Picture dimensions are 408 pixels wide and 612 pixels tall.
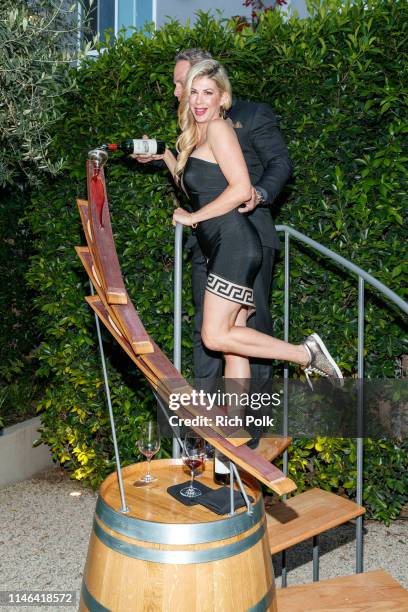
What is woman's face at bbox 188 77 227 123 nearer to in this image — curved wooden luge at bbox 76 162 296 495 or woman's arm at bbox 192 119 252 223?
woman's arm at bbox 192 119 252 223

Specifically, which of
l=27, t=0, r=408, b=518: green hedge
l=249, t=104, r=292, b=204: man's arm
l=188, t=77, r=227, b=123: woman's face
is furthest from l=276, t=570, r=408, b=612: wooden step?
l=188, t=77, r=227, b=123: woman's face

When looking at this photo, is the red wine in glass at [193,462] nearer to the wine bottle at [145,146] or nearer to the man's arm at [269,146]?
the man's arm at [269,146]

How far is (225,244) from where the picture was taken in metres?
3.26

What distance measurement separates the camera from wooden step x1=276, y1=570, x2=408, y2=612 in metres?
2.60

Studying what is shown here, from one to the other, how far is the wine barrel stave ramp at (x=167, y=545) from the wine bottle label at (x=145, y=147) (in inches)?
58.4

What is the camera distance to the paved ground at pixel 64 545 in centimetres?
374

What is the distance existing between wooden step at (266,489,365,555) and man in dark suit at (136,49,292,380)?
33.8 inches

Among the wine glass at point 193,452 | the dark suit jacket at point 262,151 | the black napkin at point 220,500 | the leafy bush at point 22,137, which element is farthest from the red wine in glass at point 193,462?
the leafy bush at point 22,137

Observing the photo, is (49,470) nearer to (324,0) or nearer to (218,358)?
(218,358)

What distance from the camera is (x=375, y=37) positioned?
3.78 metres

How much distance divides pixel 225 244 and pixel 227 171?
345 millimetres

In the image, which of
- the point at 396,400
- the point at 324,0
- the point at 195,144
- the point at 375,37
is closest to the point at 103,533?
the point at 195,144

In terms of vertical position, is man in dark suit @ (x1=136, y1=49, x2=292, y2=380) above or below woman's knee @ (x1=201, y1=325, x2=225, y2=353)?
above

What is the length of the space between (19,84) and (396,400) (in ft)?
9.75
